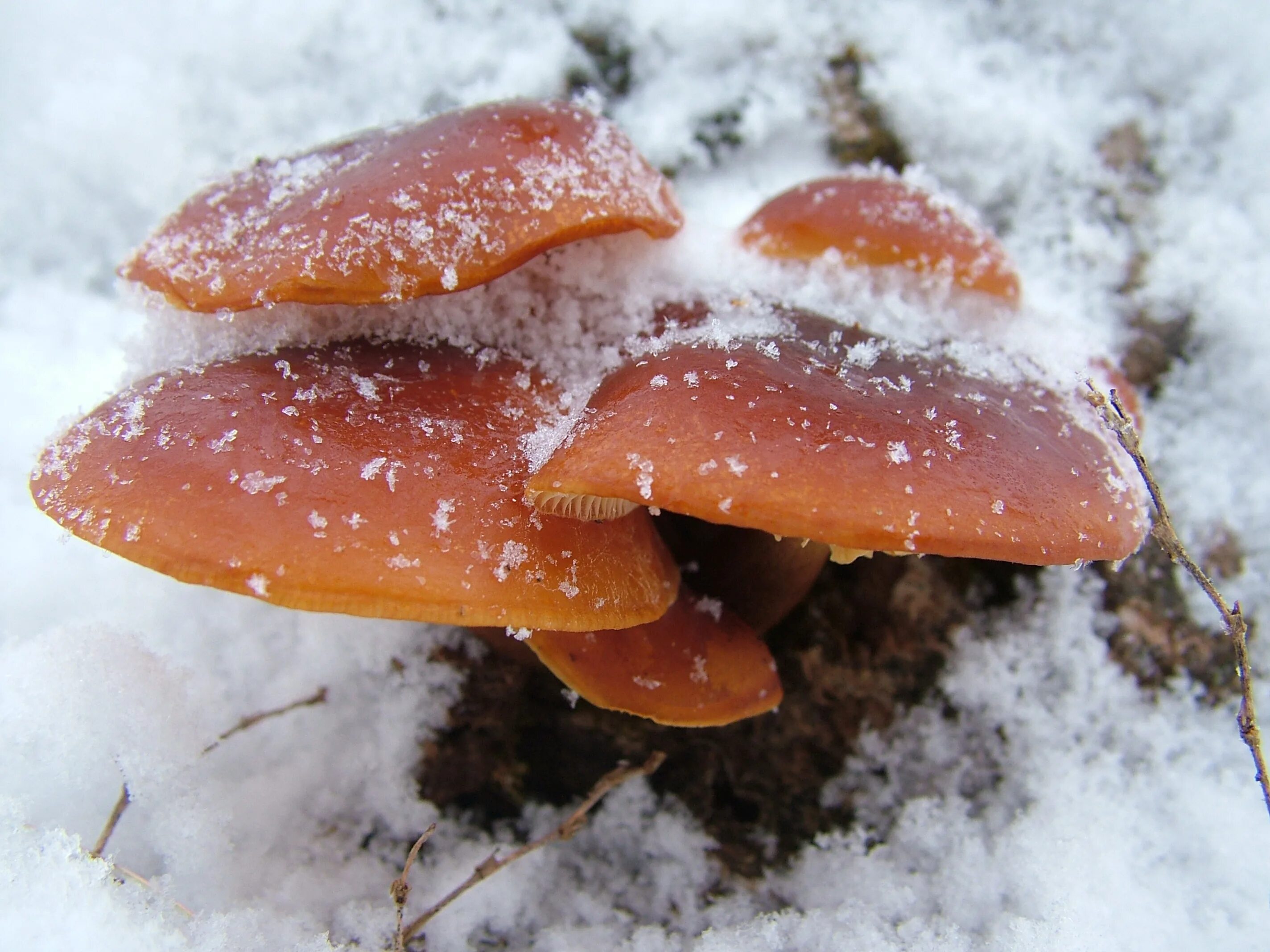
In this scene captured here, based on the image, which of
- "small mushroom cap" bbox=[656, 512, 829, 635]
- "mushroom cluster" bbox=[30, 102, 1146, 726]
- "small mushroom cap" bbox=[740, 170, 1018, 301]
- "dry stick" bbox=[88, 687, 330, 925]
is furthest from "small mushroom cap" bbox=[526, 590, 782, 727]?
"small mushroom cap" bbox=[740, 170, 1018, 301]

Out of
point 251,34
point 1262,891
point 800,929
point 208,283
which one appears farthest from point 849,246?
point 251,34

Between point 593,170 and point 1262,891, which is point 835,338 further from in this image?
point 1262,891

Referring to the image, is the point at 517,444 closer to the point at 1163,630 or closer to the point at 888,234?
the point at 888,234

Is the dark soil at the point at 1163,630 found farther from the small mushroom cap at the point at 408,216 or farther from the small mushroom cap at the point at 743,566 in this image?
the small mushroom cap at the point at 408,216

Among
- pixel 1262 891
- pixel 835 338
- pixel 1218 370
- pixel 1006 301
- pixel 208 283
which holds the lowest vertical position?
pixel 1262 891

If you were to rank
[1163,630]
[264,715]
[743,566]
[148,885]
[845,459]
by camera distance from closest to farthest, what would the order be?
[845,459] < [148,885] < [264,715] < [743,566] < [1163,630]

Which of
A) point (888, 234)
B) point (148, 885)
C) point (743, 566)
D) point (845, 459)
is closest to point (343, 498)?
point (845, 459)

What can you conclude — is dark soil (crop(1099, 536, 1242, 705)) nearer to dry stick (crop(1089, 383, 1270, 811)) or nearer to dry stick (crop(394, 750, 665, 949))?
dry stick (crop(1089, 383, 1270, 811))
